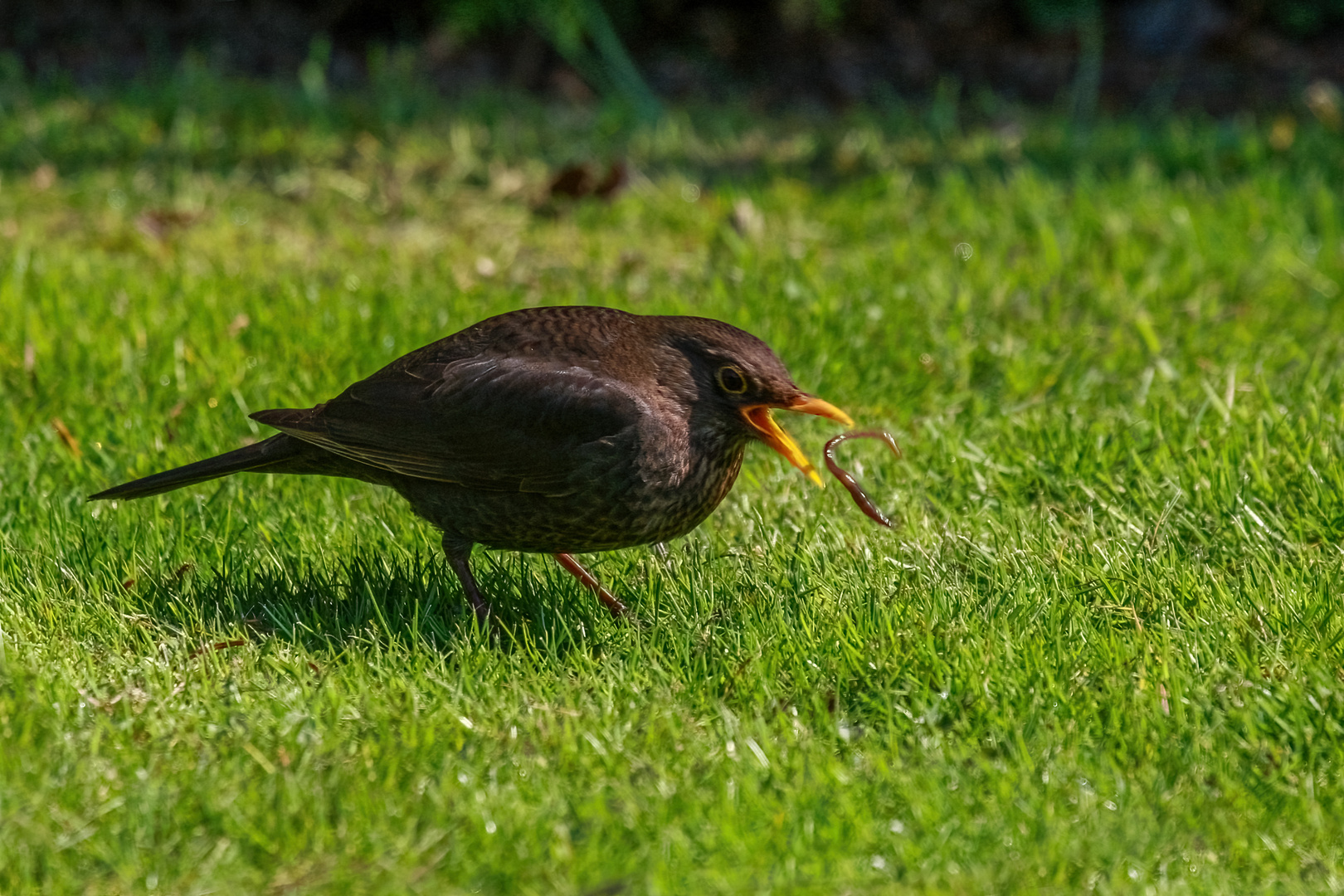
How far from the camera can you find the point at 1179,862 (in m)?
2.88

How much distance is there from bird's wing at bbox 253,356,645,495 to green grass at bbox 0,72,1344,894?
382mm

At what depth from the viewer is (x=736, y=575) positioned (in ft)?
13.4

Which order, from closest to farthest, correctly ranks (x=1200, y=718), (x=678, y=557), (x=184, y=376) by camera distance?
(x=1200, y=718), (x=678, y=557), (x=184, y=376)

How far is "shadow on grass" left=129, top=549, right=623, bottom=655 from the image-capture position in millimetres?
3785

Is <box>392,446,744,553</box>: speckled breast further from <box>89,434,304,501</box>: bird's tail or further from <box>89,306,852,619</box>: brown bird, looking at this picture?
<box>89,434,304,501</box>: bird's tail

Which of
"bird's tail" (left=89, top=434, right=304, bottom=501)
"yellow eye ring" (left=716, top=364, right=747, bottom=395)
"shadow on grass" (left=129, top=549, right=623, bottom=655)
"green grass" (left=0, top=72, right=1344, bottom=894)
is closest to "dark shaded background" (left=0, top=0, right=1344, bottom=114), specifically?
"green grass" (left=0, top=72, right=1344, bottom=894)

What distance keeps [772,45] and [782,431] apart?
7.13 metres

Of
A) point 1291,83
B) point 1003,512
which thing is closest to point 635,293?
point 1003,512

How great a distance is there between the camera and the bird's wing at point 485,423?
Result: 12.3 feet

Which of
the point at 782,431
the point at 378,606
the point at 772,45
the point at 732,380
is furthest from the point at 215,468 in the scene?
the point at 772,45

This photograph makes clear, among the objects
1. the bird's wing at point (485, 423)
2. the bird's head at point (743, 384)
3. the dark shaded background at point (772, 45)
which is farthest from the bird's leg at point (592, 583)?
the dark shaded background at point (772, 45)

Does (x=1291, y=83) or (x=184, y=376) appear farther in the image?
(x=1291, y=83)

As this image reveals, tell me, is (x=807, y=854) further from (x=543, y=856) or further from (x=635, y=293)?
(x=635, y=293)

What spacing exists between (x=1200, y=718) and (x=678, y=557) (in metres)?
1.53
